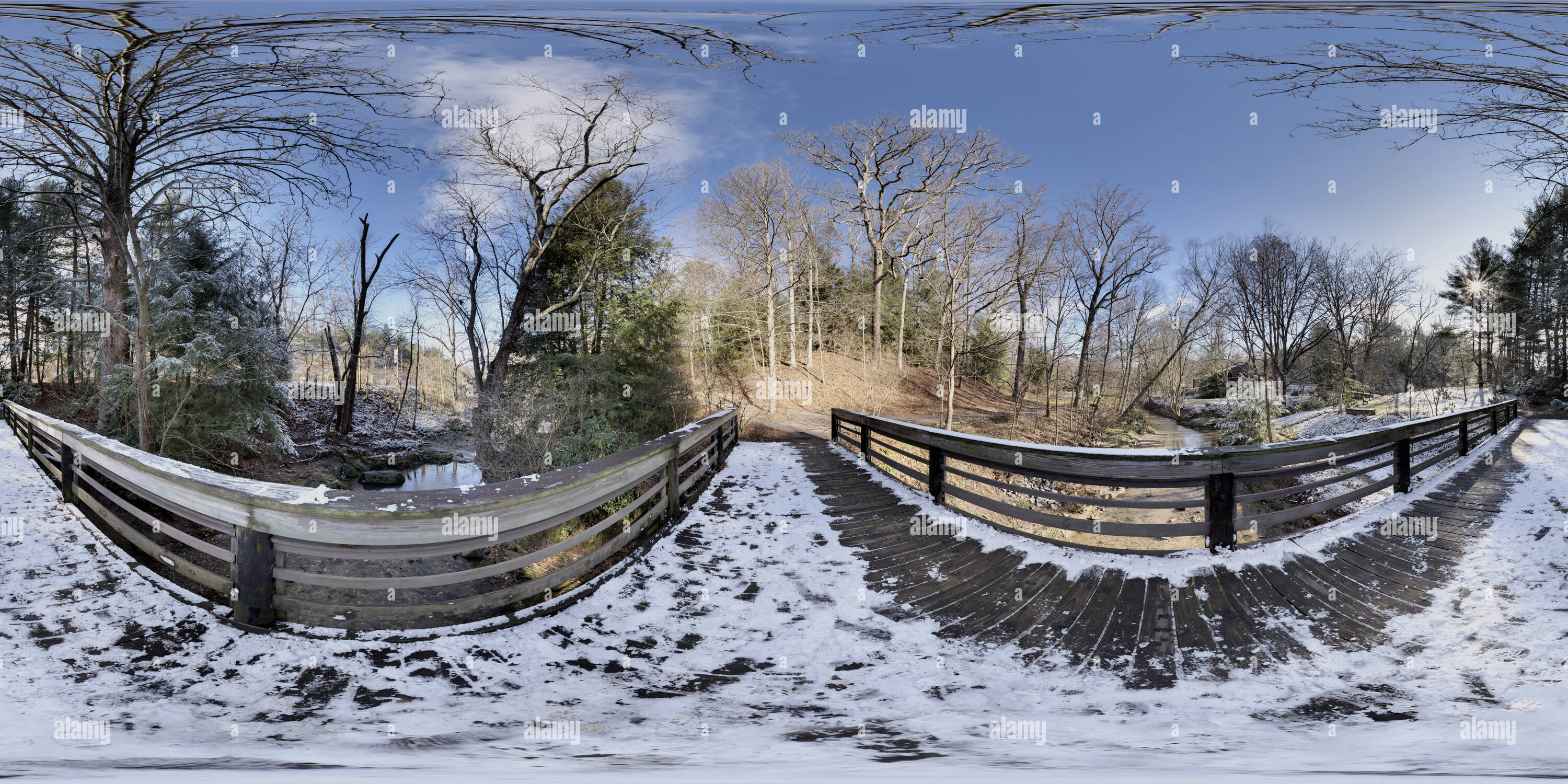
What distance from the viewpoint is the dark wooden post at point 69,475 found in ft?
19.1

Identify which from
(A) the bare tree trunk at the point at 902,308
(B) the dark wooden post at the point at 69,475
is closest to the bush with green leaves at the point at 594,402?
(B) the dark wooden post at the point at 69,475

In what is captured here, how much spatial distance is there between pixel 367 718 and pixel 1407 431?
30.2ft

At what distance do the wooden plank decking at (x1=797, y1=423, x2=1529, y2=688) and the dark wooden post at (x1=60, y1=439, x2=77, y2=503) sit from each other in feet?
26.0

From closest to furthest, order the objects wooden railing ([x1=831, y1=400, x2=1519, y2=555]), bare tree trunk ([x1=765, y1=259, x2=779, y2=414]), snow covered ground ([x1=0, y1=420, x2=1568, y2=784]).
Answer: snow covered ground ([x1=0, y1=420, x2=1568, y2=784]), wooden railing ([x1=831, y1=400, x2=1519, y2=555]), bare tree trunk ([x1=765, y1=259, x2=779, y2=414])

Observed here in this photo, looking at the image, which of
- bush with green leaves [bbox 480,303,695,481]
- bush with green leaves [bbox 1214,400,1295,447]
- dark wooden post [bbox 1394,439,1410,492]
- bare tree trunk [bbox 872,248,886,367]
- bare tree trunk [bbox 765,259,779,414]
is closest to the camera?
dark wooden post [bbox 1394,439,1410,492]

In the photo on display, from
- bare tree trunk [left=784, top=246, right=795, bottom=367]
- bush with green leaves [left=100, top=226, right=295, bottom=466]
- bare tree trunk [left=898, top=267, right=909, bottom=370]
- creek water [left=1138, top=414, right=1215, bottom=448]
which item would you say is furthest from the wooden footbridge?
bare tree trunk [left=898, top=267, right=909, bottom=370]

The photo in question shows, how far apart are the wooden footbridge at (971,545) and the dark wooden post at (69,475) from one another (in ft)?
0.05

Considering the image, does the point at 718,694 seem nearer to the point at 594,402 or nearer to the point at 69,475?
the point at 69,475

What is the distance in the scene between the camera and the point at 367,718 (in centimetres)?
232

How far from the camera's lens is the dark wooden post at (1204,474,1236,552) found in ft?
13.4

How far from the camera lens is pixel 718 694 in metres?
2.68

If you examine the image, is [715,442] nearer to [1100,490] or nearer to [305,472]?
[1100,490]

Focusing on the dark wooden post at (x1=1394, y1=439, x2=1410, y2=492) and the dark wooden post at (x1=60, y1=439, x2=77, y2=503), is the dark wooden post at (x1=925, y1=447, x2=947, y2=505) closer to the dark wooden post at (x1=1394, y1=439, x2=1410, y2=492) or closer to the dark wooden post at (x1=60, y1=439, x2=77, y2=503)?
the dark wooden post at (x1=1394, y1=439, x2=1410, y2=492)

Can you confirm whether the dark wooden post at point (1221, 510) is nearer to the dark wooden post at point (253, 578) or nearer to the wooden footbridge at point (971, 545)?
the wooden footbridge at point (971, 545)
